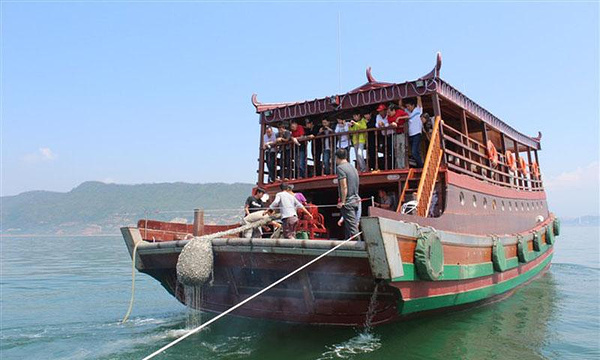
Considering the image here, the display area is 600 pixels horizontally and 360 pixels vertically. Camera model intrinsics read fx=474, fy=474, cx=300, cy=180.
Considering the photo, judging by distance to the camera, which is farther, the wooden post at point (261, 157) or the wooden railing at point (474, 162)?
the wooden post at point (261, 157)

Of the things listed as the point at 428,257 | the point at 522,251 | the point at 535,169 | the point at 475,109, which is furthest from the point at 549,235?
the point at 428,257

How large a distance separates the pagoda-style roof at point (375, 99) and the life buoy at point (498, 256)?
2.87 metres

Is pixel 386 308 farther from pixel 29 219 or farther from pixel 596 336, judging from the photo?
pixel 29 219

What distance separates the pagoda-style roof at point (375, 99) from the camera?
8.66m

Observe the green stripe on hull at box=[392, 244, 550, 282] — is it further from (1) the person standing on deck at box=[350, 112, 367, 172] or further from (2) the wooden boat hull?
(1) the person standing on deck at box=[350, 112, 367, 172]

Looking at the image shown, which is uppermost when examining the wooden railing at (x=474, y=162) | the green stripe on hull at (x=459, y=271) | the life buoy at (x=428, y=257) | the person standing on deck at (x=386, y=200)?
the wooden railing at (x=474, y=162)

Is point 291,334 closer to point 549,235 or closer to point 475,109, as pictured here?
point 475,109

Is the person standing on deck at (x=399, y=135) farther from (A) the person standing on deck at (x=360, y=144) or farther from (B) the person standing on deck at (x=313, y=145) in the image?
(B) the person standing on deck at (x=313, y=145)

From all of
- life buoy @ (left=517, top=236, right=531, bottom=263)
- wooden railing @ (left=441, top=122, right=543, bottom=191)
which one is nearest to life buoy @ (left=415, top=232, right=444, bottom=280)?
wooden railing @ (left=441, top=122, right=543, bottom=191)

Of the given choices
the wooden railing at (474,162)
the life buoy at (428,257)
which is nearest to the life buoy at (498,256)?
the wooden railing at (474,162)

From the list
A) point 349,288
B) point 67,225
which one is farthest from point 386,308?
point 67,225

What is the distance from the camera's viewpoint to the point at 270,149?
10.6 meters

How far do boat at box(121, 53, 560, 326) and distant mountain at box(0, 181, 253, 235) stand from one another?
115484 mm

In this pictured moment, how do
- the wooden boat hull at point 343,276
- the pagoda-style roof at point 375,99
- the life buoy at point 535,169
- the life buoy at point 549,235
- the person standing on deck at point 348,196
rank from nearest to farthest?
the wooden boat hull at point 343,276 → the person standing on deck at point 348,196 → the pagoda-style roof at point 375,99 → the life buoy at point 549,235 → the life buoy at point 535,169
